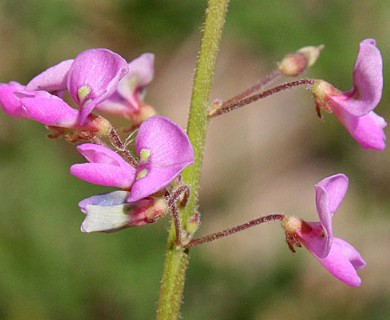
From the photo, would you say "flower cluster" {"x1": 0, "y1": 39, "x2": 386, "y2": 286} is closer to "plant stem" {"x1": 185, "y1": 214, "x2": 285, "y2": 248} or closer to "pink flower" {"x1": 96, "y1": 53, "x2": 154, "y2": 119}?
"plant stem" {"x1": 185, "y1": 214, "x2": 285, "y2": 248}

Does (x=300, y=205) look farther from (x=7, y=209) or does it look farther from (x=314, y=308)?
(x=7, y=209)

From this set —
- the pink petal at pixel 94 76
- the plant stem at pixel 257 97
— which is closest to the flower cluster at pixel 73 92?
the pink petal at pixel 94 76

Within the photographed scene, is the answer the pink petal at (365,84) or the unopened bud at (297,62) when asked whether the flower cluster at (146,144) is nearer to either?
the pink petal at (365,84)

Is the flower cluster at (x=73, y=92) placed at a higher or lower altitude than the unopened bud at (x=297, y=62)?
lower

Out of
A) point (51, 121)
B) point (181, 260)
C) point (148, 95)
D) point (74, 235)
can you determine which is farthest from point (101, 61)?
point (148, 95)

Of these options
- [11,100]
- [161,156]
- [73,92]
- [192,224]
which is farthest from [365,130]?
[11,100]
